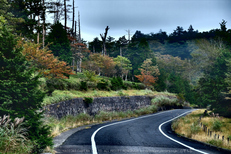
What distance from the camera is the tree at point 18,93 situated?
19.4 ft

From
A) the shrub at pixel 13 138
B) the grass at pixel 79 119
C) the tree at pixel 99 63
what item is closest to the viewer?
the shrub at pixel 13 138

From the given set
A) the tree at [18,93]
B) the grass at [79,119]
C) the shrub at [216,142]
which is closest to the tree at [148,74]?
the grass at [79,119]

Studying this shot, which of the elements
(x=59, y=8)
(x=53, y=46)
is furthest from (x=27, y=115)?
(x=59, y=8)

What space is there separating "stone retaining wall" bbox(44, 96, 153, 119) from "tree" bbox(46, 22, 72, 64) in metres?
9.51

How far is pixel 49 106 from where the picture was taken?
12.9 meters

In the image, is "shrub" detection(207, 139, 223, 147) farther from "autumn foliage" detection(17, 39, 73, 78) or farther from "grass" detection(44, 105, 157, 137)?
"autumn foliage" detection(17, 39, 73, 78)

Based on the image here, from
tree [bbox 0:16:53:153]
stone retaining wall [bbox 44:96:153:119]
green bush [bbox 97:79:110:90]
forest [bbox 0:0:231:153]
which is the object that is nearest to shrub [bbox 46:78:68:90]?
forest [bbox 0:0:231:153]

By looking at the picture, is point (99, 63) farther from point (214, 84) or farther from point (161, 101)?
point (214, 84)

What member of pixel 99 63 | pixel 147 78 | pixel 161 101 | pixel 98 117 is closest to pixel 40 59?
pixel 98 117

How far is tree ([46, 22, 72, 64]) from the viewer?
2591cm

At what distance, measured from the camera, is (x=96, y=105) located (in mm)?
20297

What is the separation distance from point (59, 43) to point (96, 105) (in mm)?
11901

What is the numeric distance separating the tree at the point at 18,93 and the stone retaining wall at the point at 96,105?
19.2ft

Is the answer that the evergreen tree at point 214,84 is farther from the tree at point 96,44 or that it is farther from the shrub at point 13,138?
the tree at point 96,44
